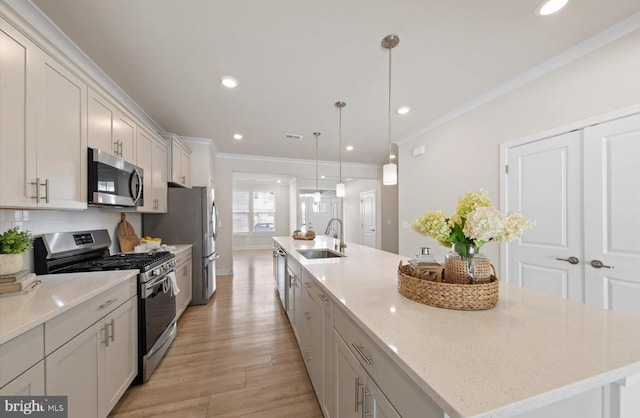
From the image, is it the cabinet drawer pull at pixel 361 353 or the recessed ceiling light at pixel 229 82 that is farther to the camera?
the recessed ceiling light at pixel 229 82

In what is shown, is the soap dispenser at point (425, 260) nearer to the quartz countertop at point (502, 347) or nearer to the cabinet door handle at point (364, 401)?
the quartz countertop at point (502, 347)

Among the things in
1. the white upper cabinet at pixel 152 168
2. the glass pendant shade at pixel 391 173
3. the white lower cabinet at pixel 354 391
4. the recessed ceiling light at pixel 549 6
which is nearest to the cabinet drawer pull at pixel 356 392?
the white lower cabinet at pixel 354 391

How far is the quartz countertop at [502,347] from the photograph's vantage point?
0.55 m

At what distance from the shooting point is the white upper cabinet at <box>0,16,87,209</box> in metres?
1.16

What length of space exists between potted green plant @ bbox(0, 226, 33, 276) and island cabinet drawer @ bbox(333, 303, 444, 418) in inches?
67.7

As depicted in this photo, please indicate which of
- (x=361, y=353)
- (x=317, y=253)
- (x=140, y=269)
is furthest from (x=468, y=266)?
(x=140, y=269)

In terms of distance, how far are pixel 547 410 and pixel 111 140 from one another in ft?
9.91

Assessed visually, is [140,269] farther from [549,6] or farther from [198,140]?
[549,6]

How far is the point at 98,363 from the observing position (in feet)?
4.46

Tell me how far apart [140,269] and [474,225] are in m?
2.21

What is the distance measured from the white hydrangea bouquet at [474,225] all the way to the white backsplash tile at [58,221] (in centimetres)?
247

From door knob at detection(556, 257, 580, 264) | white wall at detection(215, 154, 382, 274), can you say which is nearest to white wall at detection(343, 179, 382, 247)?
white wall at detection(215, 154, 382, 274)

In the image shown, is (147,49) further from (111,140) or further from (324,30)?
(324,30)

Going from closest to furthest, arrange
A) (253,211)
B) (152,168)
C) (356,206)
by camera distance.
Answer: (152,168), (356,206), (253,211)
